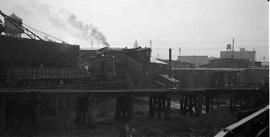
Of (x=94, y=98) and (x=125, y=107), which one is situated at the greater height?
(x=94, y=98)

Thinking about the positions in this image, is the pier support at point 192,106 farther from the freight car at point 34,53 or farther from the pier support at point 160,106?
the freight car at point 34,53

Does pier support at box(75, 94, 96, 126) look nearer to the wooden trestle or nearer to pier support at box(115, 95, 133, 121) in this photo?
the wooden trestle

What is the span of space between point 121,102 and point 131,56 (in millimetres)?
21287

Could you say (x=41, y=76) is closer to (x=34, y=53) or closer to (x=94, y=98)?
(x=34, y=53)

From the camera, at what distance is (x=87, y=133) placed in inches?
517

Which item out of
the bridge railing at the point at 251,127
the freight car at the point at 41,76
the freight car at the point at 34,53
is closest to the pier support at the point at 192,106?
the freight car at the point at 41,76

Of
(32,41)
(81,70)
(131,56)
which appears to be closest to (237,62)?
(131,56)

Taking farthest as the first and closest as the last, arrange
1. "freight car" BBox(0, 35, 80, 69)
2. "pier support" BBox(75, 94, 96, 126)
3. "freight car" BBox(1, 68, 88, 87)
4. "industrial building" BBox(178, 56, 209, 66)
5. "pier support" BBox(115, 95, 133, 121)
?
"industrial building" BBox(178, 56, 209, 66) → "freight car" BBox(0, 35, 80, 69) → "freight car" BBox(1, 68, 88, 87) → "pier support" BBox(115, 95, 133, 121) → "pier support" BBox(75, 94, 96, 126)

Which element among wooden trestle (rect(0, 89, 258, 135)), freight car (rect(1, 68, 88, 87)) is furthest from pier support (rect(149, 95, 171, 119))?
freight car (rect(1, 68, 88, 87))

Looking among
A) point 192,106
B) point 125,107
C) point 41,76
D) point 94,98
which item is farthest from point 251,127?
point 41,76

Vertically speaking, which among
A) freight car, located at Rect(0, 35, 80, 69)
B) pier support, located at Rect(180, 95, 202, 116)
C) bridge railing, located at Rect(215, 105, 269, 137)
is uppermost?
freight car, located at Rect(0, 35, 80, 69)

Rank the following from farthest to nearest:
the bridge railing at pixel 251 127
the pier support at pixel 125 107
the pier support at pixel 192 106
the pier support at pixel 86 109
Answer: the pier support at pixel 192 106 → the pier support at pixel 125 107 → the pier support at pixel 86 109 → the bridge railing at pixel 251 127

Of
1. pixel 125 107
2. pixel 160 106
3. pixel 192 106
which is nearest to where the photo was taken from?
pixel 125 107

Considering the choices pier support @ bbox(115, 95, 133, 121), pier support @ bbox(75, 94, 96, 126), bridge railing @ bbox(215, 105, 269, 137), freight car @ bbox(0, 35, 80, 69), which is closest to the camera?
bridge railing @ bbox(215, 105, 269, 137)
